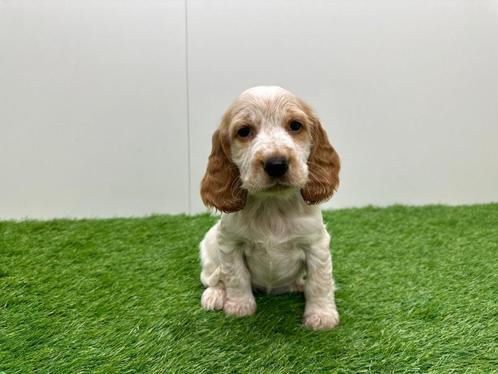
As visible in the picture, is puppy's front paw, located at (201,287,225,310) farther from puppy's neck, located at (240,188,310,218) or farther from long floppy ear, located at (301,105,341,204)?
long floppy ear, located at (301,105,341,204)

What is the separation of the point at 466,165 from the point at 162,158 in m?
3.35

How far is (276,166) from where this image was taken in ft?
6.44

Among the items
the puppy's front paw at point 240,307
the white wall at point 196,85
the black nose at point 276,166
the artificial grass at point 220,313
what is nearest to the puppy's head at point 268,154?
the black nose at point 276,166

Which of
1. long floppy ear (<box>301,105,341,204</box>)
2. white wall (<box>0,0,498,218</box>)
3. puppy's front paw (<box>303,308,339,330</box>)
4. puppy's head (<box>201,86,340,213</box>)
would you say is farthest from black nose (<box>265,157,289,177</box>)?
white wall (<box>0,0,498,218</box>)

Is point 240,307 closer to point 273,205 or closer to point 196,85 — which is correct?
point 273,205

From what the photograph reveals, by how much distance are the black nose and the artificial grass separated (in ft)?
2.74

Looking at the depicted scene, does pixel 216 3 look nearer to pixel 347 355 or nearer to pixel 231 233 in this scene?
pixel 231 233

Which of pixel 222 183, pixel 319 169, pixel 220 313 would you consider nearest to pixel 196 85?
pixel 222 183

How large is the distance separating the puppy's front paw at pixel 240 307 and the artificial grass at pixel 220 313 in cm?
7

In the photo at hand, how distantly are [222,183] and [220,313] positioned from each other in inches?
28.8

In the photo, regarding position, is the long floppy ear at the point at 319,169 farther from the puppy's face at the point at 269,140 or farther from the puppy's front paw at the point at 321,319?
the puppy's front paw at the point at 321,319

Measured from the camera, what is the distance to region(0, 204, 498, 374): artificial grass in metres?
1.98

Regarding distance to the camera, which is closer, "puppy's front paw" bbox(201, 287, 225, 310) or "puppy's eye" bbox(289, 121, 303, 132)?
"puppy's eye" bbox(289, 121, 303, 132)

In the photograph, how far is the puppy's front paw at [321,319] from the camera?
89.4 inches
